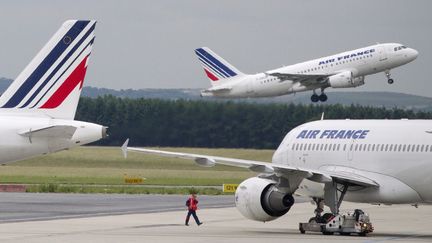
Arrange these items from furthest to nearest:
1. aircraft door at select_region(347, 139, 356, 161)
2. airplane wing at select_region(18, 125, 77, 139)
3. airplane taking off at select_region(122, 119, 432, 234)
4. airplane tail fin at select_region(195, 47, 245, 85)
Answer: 1. airplane tail fin at select_region(195, 47, 245, 85)
2. airplane wing at select_region(18, 125, 77, 139)
3. aircraft door at select_region(347, 139, 356, 161)
4. airplane taking off at select_region(122, 119, 432, 234)

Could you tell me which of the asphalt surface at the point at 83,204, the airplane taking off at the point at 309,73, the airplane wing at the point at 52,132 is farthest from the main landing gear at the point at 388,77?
the airplane wing at the point at 52,132

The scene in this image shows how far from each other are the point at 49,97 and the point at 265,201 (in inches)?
468

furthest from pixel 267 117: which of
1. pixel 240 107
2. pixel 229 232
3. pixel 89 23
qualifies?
pixel 229 232

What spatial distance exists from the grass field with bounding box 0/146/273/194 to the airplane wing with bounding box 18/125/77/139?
24.9 m

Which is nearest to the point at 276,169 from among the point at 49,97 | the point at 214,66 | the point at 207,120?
the point at 49,97

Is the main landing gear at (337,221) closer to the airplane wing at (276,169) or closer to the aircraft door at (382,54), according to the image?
the airplane wing at (276,169)

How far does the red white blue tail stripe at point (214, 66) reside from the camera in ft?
416

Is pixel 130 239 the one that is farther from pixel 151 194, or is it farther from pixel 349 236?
pixel 151 194

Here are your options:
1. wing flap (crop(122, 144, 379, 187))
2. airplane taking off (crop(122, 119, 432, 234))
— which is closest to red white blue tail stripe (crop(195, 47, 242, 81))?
airplane taking off (crop(122, 119, 432, 234))

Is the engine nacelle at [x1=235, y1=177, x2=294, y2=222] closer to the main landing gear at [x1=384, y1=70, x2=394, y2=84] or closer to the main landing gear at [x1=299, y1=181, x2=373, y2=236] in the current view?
the main landing gear at [x1=299, y1=181, x2=373, y2=236]

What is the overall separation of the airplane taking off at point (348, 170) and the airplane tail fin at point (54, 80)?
1000cm

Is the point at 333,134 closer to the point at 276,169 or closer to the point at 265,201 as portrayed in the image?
the point at 276,169

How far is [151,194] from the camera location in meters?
69.9

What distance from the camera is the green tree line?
294 ft
